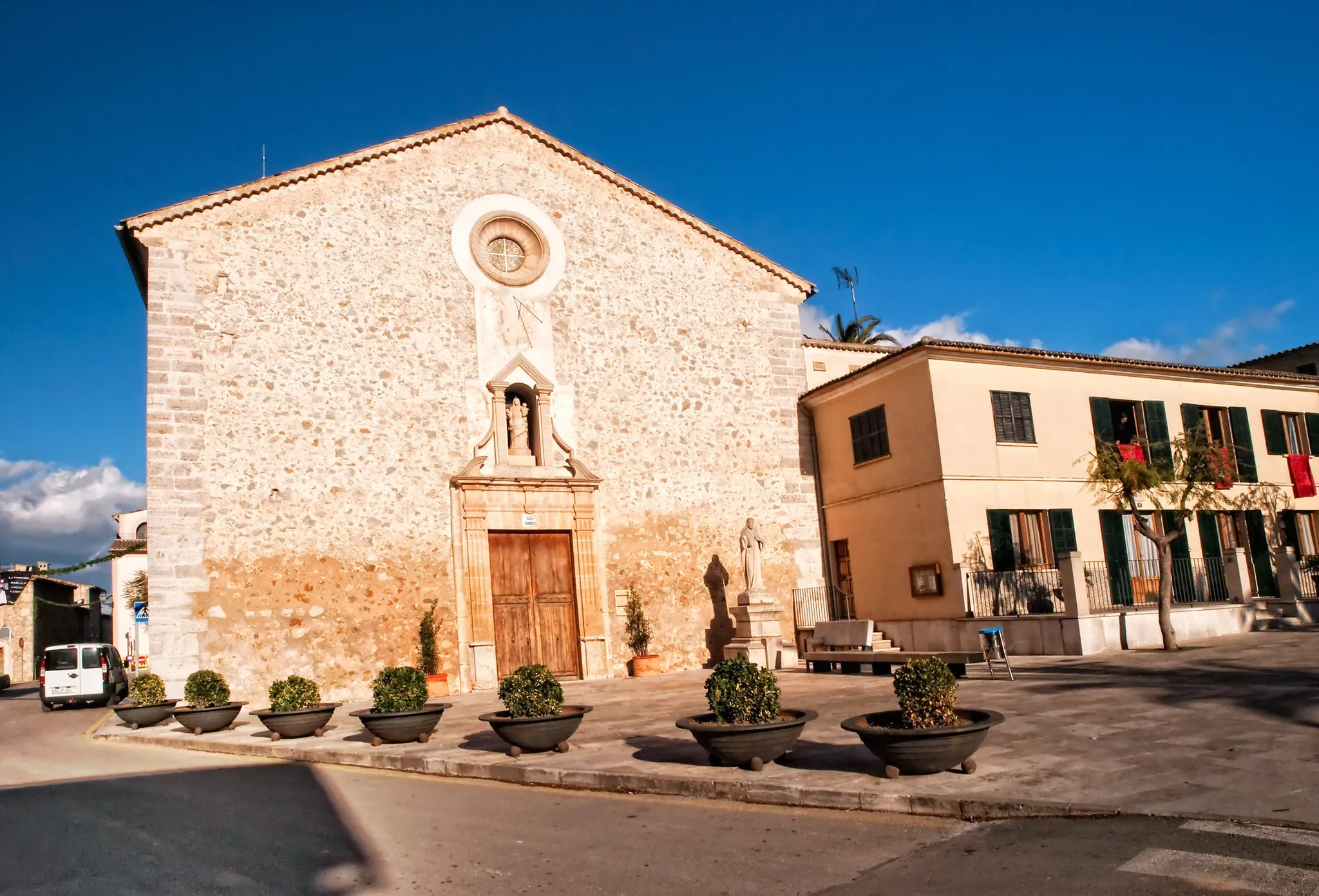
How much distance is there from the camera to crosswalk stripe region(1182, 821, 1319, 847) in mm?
5730

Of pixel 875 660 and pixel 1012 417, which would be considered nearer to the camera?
pixel 875 660

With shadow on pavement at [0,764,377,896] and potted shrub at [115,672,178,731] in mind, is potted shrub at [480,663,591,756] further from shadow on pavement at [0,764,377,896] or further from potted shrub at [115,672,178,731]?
potted shrub at [115,672,178,731]

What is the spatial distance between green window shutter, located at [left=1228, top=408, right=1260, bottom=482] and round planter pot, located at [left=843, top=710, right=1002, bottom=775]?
19730mm

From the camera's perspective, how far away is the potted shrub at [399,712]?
12.0 m

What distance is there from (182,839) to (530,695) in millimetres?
3965

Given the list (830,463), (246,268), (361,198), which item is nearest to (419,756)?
(246,268)

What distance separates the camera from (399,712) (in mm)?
12055

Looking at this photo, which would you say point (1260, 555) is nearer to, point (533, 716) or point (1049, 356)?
point (1049, 356)

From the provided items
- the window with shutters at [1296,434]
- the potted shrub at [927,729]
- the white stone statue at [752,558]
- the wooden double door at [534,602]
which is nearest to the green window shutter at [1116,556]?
the window with shutters at [1296,434]

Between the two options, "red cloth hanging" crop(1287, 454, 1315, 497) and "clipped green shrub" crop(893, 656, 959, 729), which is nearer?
"clipped green shrub" crop(893, 656, 959, 729)

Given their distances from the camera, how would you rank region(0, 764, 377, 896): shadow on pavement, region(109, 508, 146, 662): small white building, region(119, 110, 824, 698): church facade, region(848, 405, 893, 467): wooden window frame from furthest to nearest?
region(109, 508, 146, 662): small white building
region(848, 405, 893, 467): wooden window frame
region(119, 110, 824, 698): church facade
region(0, 764, 377, 896): shadow on pavement

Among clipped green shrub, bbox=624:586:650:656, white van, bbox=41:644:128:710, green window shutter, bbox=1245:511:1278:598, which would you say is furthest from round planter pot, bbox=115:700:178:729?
green window shutter, bbox=1245:511:1278:598

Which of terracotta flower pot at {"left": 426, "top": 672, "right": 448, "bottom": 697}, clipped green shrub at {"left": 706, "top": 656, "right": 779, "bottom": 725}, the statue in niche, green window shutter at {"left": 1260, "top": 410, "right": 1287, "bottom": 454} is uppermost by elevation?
the statue in niche

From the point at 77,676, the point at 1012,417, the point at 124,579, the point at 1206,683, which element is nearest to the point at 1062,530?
the point at 1012,417
